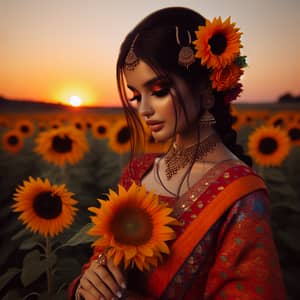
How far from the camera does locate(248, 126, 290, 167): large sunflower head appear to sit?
186 centimetres

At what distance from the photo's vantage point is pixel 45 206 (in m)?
1.23

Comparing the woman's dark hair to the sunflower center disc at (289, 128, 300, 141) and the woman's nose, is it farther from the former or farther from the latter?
the sunflower center disc at (289, 128, 300, 141)

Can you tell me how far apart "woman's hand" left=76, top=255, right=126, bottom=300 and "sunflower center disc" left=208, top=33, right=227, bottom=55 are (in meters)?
0.59

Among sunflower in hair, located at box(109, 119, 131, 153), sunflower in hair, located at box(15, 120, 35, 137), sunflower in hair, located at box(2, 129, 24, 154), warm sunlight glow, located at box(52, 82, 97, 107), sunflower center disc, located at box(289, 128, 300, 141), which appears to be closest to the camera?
warm sunlight glow, located at box(52, 82, 97, 107)

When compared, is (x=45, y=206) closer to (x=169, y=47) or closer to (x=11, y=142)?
(x=169, y=47)

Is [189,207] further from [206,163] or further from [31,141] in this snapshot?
[31,141]

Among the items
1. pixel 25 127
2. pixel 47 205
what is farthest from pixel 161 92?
pixel 25 127

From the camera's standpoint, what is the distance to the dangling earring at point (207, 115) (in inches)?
36.0

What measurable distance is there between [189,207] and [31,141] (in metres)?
2.64

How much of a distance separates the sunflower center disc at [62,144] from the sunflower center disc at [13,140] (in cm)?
84

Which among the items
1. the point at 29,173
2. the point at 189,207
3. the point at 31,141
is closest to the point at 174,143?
the point at 189,207

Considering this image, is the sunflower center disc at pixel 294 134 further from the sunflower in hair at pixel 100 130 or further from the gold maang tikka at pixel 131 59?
the gold maang tikka at pixel 131 59

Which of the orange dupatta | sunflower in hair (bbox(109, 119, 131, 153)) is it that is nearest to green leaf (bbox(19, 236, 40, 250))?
the orange dupatta

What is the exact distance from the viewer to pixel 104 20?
145 centimetres
